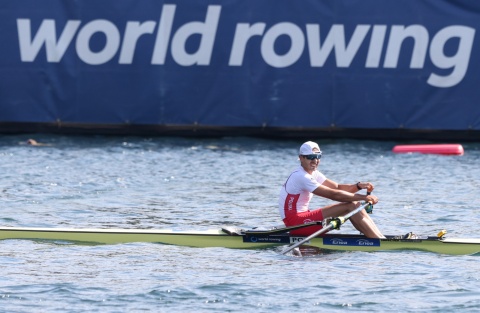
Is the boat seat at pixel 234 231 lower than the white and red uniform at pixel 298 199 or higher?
lower

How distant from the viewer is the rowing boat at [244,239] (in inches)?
593

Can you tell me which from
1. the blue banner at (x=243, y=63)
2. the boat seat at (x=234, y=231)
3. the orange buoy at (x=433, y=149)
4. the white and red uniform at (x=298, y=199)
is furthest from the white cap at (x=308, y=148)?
the blue banner at (x=243, y=63)

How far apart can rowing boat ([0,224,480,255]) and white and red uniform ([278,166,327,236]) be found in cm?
29

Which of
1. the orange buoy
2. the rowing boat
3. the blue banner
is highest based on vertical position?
the blue banner

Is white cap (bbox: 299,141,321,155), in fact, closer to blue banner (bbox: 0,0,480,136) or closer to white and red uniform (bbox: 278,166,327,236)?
white and red uniform (bbox: 278,166,327,236)

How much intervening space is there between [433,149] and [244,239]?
1164 cm

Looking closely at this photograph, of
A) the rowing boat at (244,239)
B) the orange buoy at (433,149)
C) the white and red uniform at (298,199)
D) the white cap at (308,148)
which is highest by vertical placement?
the orange buoy at (433,149)

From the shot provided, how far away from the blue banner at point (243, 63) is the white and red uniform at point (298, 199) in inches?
463

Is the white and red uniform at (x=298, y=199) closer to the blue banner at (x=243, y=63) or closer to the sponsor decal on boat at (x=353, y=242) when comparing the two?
the sponsor decal on boat at (x=353, y=242)

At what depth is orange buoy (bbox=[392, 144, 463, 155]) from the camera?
84.7ft

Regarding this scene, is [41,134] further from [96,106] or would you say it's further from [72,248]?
[72,248]

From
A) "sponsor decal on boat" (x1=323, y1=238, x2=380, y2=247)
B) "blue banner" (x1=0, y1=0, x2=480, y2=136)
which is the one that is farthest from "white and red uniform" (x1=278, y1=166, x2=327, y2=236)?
"blue banner" (x1=0, y1=0, x2=480, y2=136)

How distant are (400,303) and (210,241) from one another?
11.8ft

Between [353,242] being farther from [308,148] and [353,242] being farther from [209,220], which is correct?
[209,220]
